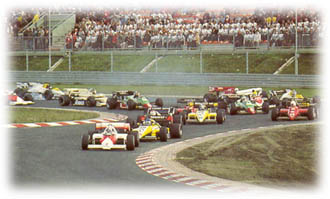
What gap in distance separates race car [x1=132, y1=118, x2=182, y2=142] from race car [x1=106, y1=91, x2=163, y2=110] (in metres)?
8.60

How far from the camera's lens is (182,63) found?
120 feet

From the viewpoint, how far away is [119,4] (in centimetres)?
4119

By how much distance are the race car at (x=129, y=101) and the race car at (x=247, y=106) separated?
10.9 feet

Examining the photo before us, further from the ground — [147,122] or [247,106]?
[247,106]

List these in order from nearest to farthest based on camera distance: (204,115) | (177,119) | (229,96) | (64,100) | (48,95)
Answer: (177,119) → (204,115) → (229,96) → (64,100) → (48,95)

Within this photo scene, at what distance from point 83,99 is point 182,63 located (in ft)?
34.1

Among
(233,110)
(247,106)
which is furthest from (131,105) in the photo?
(247,106)

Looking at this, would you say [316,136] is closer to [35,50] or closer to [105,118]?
[105,118]

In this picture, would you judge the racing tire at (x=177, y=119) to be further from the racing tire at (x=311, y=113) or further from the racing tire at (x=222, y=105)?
the racing tire at (x=222, y=105)

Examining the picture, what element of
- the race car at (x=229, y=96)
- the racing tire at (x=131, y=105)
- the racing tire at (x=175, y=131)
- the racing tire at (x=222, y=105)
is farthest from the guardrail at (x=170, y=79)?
the racing tire at (x=175, y=131)

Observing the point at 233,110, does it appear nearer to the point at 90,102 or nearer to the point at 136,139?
the point at 90,102

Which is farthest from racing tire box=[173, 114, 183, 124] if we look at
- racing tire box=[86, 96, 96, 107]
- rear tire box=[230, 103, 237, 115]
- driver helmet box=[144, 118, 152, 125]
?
racing tire box=[86, 96, 96, 107]

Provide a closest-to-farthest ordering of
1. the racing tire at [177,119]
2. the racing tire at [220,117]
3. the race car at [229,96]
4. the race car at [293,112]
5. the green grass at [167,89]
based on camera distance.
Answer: the racing tire at [177,119]
the racing tire at [220,117]
the race car at [293,112]
the race car at [229,96]
the green grass at [167,89]

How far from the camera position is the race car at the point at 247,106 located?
883 inches
